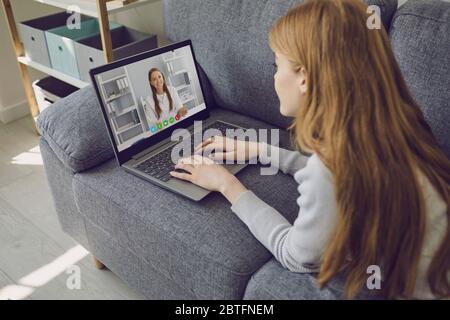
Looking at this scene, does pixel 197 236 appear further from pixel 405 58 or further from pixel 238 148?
pixel 405 58

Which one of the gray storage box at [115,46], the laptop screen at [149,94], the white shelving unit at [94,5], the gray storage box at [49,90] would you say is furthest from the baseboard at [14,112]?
the laptop screen at [149,94]

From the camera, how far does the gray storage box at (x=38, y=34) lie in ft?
6.62

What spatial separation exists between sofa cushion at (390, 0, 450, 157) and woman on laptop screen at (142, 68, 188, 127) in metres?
0.63

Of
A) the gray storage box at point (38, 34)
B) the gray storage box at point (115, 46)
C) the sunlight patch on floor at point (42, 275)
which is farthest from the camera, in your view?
the gray storage box at point (38, 34)

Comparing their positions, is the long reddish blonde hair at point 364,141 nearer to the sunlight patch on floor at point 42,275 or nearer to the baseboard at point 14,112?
the sunlight patch on floor at point 42,275

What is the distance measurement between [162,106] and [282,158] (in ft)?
1.27

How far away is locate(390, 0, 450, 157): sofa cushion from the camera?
111cm

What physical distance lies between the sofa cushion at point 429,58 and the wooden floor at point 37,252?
0.99m

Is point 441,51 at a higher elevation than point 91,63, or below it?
higher

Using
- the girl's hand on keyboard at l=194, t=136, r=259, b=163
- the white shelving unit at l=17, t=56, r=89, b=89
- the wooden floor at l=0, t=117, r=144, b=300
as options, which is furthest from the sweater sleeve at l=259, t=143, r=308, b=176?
the white shelving unit at l=17, t=56, r=89, b=89

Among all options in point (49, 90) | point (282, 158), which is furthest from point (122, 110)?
point (49, 90)

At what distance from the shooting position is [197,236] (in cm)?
106

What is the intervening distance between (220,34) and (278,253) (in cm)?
79
